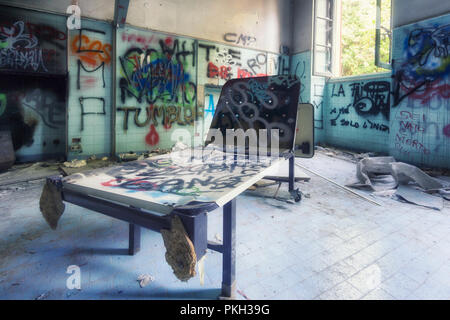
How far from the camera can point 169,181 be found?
65.2 inches

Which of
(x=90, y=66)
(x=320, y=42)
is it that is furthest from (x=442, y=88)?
(x=90, y=66)

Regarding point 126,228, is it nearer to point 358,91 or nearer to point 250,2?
point 358,91

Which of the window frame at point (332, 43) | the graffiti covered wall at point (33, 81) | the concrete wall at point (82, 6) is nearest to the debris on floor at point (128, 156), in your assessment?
the graffiti covered wall at point (33, 81)

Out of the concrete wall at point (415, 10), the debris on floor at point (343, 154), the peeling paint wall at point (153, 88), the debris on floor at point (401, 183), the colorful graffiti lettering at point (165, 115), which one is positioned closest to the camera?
the debris on floor at point (401, 183)

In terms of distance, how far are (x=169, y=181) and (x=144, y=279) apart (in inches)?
31.8

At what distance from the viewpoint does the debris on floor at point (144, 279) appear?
186 centimetres

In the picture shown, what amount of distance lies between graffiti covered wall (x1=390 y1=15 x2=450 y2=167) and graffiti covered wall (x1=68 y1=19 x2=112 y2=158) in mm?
6651

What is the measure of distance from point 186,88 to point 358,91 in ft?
15.9

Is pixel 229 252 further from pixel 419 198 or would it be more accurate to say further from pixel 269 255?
pixel 419 198

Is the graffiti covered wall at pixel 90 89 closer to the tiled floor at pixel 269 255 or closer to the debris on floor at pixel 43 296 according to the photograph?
the tiled floor at pixel 269 255

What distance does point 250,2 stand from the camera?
799 centimetres

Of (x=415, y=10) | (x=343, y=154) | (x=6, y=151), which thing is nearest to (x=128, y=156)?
(x=6, y=151)

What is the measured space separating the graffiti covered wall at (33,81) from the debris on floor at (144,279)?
5224 millimetres

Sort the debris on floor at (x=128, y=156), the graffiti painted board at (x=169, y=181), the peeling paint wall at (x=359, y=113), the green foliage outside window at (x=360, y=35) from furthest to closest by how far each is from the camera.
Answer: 1. the green foliage outside window at (x=360, y=35)
2. the peeling paint wall at (x=359, y=113)
3. the debris on floor at (x=128, y=156)
4. the graffiti painted board at (x=169, y=181)
